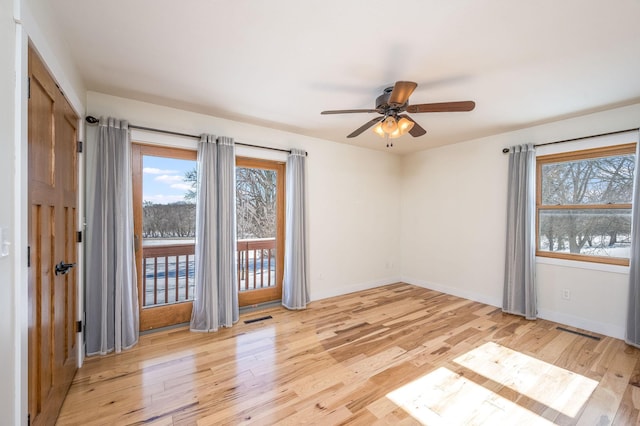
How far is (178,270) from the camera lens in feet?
11.2

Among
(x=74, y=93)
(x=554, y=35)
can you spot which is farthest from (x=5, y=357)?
(x=554, y=35)

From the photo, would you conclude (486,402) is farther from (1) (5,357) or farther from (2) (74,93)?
(2) (74,93)

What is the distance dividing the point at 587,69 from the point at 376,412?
3.14 meters

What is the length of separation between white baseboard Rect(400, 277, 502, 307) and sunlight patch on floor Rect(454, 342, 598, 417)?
4.75 ft

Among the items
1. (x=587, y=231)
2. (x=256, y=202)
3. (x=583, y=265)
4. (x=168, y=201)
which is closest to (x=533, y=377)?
(x=583, y=265)

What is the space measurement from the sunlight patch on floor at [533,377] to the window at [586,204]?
1657 mm

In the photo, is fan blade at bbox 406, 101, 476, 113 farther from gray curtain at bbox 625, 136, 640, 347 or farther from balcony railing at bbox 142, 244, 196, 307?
balcony railing at bbox 142, 244, 196, 307

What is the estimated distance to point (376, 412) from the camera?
6.21 ft

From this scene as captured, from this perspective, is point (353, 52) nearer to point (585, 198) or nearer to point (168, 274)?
point (168, 274)

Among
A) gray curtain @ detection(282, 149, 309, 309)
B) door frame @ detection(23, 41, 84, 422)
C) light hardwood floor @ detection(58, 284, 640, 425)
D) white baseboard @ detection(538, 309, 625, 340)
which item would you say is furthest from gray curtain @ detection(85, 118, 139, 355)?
white baseboard @ detection(538, 309, 625, 340)

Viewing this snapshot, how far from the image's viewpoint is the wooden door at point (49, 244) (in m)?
1.40

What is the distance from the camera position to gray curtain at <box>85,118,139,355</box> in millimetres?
2607

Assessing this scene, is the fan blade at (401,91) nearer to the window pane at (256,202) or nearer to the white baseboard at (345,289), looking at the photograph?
the window pane at (256,202)

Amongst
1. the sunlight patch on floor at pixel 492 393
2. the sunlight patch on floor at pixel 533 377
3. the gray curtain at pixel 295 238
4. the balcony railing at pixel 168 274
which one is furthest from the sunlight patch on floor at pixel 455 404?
the balcony railing at pixel 168 274
